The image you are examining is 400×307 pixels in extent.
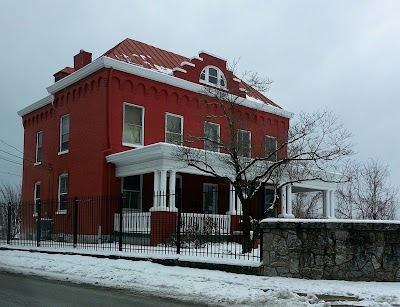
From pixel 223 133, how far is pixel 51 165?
27.7ft

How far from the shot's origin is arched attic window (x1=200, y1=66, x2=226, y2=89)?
24.0 metres

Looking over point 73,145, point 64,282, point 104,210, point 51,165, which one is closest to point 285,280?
point 64,282

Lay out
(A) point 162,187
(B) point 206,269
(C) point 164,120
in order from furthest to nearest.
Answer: (C) point 164,120 < (A) point 162,187 < (B) point 206,269

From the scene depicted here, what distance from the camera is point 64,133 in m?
23.3

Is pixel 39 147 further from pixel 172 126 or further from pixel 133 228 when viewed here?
pixel 133 228

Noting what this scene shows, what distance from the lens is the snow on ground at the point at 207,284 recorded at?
873cm

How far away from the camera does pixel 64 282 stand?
38.1 feet

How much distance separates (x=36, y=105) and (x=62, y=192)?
557 centimetres

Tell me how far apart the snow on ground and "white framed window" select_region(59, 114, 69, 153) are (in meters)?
9.51

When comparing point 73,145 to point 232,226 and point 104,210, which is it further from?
point 232,226

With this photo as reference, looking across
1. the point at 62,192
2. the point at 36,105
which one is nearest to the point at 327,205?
the point at 62,192

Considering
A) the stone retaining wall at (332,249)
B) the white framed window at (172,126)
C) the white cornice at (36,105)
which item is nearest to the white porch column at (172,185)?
the white framed window at (172,126)

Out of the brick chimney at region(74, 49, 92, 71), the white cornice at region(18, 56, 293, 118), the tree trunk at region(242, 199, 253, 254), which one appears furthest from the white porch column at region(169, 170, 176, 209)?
the brick chimney at region(74, 49, 92, 71)

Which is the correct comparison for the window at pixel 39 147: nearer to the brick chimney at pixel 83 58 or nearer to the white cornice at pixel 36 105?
the white cornice at pixel 36 105
